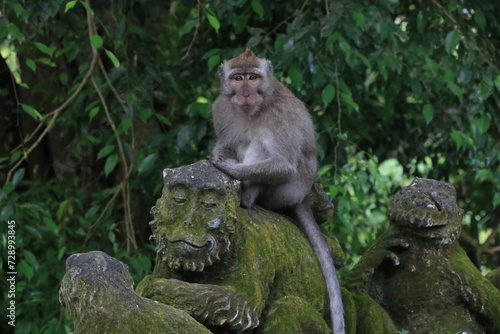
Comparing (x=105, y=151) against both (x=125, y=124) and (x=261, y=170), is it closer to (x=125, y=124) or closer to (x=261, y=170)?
(x=125, y=124)

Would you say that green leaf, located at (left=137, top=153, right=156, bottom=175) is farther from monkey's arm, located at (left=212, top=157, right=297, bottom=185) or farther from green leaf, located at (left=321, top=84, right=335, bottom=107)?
monkey's arm, located at (left=212, top=157, right=297, bottom=185)

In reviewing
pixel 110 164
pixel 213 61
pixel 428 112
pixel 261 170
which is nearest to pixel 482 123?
pixel 428 112

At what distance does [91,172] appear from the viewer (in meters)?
8.52

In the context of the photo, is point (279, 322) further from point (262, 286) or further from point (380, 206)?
point (380, 206)

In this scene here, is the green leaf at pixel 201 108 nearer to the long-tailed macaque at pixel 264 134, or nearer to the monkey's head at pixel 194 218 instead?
the long-tailed macaque at pixel 264 134

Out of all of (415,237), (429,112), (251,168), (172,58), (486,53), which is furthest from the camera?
(172,58)

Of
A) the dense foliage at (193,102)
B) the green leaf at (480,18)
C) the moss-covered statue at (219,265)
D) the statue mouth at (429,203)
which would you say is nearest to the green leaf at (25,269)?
the dense foliage at (193,102)

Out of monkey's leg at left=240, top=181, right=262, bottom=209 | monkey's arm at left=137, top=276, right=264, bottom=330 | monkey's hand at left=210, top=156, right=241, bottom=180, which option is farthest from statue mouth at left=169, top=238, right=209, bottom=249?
monkey's hand at left=210, top=156, right=241, bottom=180

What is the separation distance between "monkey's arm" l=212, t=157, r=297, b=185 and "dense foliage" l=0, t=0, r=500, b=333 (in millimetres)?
998

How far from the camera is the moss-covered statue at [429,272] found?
4738mm

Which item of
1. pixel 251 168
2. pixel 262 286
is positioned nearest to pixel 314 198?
pixel 251 168

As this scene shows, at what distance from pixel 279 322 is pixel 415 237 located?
3.49 ft

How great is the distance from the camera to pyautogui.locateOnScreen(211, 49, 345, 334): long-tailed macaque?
17.4ft

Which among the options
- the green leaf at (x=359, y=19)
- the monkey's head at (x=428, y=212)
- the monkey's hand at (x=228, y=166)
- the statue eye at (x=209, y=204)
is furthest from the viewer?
the green leaf at (x=359, y=19)
